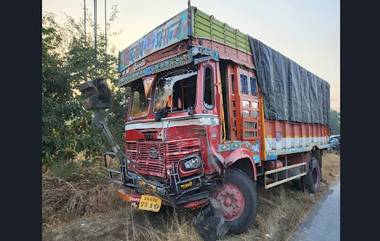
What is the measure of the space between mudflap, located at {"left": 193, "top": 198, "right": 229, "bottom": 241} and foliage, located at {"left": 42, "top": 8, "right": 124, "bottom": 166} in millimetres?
3621

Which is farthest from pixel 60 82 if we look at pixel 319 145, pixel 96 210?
pixel 319 145

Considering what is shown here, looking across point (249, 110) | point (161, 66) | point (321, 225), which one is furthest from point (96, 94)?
point (321, 225)

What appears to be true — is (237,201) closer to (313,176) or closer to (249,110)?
(249,110)

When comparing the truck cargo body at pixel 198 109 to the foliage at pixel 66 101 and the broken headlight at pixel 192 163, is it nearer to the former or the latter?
the broken headlight at pixel 192 163

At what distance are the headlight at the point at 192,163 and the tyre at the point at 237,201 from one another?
64cm

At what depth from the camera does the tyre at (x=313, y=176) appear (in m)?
7.67

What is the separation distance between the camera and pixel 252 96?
17.1 ft

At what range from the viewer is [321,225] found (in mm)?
5117

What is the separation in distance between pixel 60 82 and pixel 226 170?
437cm

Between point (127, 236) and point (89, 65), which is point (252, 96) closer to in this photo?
point (127, 236)

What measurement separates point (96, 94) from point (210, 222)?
2428 mm

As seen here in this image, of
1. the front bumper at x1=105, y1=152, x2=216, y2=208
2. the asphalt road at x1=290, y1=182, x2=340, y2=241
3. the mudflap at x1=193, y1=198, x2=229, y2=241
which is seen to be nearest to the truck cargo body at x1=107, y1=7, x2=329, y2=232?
the front bumper at x1=105, y1=152, x2=216, y2=208

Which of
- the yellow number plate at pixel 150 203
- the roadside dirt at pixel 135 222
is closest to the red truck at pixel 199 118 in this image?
the yellow number plate at pixel 150 203

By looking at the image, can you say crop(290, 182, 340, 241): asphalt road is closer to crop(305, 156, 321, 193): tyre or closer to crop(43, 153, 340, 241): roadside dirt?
crop(43, 153, 340, 241): roadside dirt
